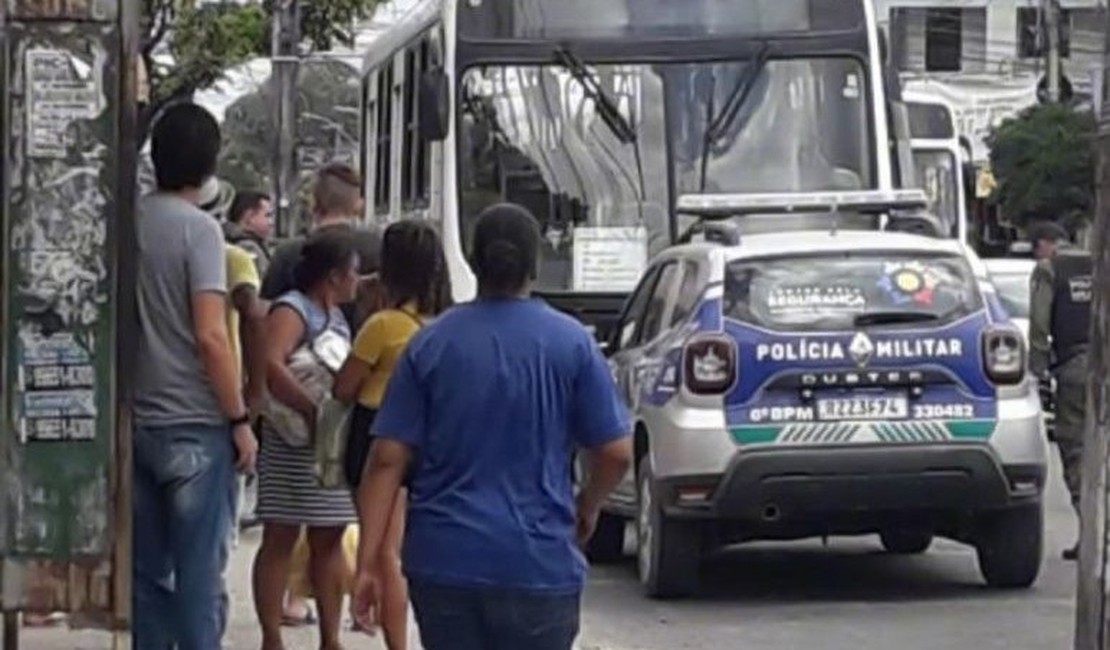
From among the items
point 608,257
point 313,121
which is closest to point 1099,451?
point 608,257

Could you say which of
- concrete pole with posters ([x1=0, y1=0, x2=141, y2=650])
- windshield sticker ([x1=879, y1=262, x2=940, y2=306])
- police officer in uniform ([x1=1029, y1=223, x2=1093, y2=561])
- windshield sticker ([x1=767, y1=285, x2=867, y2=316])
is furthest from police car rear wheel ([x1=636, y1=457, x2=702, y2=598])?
concrete pole with posters ([x1=0, y1=0, x2=141, y2=650])

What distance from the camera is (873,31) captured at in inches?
623

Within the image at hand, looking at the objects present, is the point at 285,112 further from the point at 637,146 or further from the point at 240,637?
the point at 240,637

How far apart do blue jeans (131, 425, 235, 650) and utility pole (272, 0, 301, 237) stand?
40.1 ft

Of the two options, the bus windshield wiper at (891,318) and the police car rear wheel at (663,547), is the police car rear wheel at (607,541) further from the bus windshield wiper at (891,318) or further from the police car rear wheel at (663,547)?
the bus windshield wiper at (891,318)

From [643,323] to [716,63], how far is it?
2762 millimetres

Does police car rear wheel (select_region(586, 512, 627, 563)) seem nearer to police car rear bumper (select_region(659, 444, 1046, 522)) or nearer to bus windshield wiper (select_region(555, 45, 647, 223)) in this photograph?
bus windshield wiper (select_region(555, 45, 647, 223))

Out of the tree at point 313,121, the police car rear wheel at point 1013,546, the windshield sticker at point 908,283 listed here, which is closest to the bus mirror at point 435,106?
the windshield sticker at point 908,283

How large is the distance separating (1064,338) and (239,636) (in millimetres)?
4809

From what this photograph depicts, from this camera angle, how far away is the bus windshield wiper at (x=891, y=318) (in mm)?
11945

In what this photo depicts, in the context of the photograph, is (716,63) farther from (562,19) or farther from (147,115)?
(147,115)

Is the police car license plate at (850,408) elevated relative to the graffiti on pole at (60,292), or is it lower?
lower

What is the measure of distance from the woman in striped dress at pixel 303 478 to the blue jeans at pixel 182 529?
1038 millimetres

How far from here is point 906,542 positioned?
14164mm
